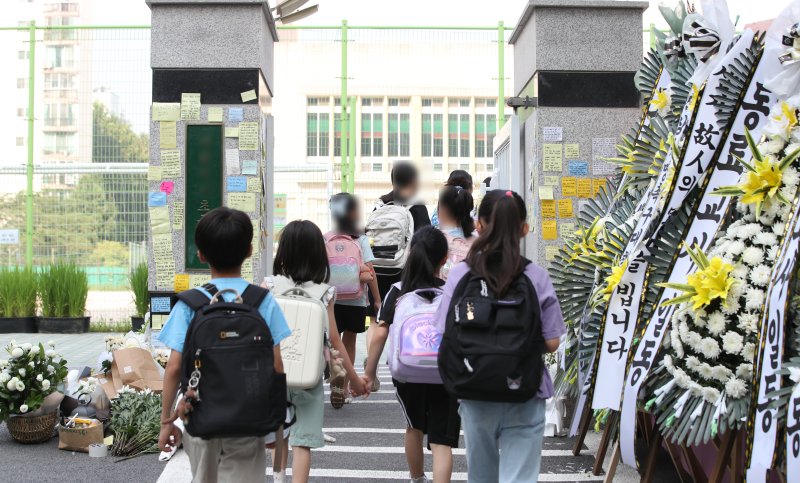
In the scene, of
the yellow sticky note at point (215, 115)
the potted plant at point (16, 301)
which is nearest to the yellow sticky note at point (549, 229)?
the yellow sticky note at point (215, 115)

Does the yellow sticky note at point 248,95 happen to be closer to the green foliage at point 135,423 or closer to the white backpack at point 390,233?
the white backpack at point 390,233

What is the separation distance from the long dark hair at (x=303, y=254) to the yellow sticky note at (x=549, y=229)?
11.9ft

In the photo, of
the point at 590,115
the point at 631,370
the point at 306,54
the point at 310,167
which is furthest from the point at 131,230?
the point at 631,370

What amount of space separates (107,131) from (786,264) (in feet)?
35.8

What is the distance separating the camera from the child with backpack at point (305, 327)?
158 inches

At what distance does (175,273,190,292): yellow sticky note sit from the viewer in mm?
7762

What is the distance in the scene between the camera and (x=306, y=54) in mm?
12594

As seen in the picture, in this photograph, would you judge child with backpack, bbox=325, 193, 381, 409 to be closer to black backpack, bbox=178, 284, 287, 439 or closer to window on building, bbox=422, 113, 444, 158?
black backpack, bbox=178, 284, 287, 439

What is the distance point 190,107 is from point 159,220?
3.27 ft

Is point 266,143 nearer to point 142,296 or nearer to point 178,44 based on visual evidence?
point 178,44

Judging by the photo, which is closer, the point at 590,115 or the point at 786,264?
the point at 786,264

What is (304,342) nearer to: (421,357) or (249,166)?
(421,357)

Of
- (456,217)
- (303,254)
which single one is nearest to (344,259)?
(456,217)

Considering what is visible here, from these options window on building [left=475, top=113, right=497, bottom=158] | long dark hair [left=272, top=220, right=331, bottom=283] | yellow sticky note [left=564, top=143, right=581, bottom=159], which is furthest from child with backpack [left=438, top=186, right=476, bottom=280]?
window on building [left=475, top=113, right=497, bottom=158]
